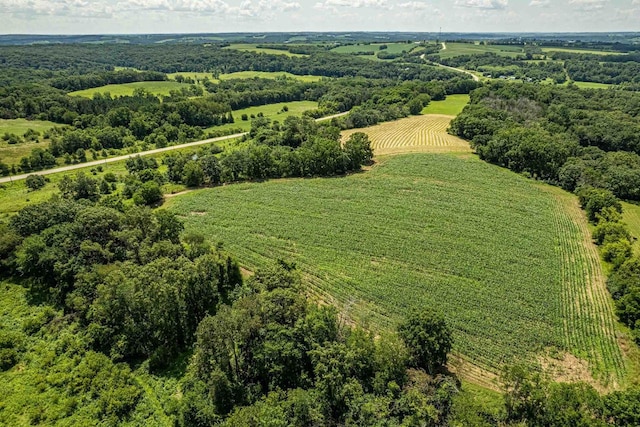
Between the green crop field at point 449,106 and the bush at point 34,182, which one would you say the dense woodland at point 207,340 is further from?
the green crop field at point 449,106

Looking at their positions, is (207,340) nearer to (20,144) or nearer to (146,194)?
(146,194)

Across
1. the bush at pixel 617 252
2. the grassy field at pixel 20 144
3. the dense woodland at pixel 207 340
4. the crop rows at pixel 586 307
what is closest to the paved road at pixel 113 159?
the grassy field at pixel 20 144

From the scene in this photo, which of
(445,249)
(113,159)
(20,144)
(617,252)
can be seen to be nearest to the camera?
(617,252)

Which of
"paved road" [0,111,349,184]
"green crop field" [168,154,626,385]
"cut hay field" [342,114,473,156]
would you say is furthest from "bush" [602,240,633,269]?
"paved road" [0,111,349,184]

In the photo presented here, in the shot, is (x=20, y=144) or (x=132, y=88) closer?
(x=20, y=144)

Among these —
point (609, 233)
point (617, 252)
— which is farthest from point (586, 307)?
point (609, 233)
